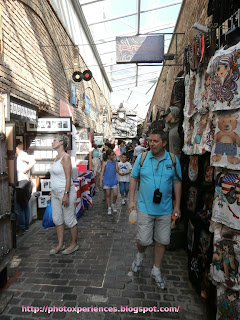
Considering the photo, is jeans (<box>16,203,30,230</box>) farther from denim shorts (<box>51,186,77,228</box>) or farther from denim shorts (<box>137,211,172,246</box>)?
denim shorts (<box>137,211,172,246</box>)

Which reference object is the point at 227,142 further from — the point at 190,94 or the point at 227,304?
the point at 227,304

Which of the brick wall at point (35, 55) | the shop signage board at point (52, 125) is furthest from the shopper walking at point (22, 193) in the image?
the brick wall at point (35, 55)

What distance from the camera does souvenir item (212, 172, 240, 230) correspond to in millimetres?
1974

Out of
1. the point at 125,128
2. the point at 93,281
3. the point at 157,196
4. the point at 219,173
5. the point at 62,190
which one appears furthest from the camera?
the point at 125,128

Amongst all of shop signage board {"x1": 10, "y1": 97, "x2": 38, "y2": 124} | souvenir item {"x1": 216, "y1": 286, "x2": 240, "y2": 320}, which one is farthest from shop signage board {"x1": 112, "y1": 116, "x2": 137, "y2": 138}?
souvenir item {"x1": 216, "y1": 286, "x2": 240, "y2": 320}

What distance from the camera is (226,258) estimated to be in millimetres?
2062

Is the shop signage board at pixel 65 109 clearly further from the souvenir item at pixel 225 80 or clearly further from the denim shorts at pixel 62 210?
the souvenir item at pixel 225 80

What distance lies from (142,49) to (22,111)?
3.89 meters

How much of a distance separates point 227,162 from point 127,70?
17542mm

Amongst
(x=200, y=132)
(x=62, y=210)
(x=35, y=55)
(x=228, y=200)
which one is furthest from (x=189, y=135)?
(x=35, y=55)

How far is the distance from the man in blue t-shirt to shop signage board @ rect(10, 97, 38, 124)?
2710mm

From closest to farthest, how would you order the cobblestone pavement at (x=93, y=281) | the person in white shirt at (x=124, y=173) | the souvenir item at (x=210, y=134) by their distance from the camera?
the souvenir item at (x=210, y=134) < the cobblestone pavement at (x=93, y=281) < the person in white shirt at (x=124, y=173)

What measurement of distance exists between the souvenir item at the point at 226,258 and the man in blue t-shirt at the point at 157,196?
29.9 inches

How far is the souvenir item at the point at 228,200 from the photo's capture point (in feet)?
6.48
